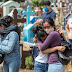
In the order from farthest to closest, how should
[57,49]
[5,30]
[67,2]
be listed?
[67,2]
[5,30]
[57,49]

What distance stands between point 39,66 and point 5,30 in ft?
2.29

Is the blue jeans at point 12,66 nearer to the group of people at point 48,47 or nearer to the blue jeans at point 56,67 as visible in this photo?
the group of people at point 48,47

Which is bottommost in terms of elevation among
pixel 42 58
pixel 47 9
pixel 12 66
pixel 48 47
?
pixel 12 66

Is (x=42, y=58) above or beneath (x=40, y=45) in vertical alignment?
beneath

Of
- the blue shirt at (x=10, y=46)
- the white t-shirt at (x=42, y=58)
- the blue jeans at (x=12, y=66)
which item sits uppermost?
the blue shirt at (x=10, y=46)

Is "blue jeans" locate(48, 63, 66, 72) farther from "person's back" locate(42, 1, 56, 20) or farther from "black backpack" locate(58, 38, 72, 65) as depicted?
"person's back" locate(42, 1, 56, 20)

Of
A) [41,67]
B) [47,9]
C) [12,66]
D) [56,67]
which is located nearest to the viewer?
[56,67]

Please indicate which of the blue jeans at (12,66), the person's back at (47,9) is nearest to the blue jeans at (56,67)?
the blue jeans at (12,66)

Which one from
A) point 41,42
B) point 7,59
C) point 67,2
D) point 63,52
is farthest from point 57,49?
point 67,2

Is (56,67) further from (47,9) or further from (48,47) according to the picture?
(47,9)

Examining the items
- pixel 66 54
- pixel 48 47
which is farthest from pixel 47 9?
pixel 66 54

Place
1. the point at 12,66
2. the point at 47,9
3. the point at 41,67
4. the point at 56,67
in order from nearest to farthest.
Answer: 1. the point at 56,67
2. the point at 41,67
3. the point at 12,66
4. the point at 47,9

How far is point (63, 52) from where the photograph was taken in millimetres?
2711

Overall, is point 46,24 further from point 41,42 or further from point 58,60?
point 58,60
